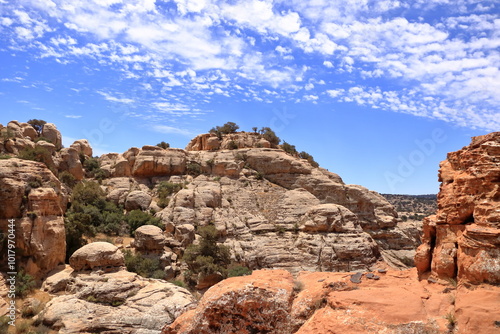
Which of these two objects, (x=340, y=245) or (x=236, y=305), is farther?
(x=340, y=245)

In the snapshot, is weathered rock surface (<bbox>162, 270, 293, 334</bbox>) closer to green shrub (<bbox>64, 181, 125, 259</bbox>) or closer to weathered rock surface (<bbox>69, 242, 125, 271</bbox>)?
weathered rock surface (<bbox>69, 242, 125, 271</bbox>)

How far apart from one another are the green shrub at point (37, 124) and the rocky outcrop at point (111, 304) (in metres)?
28.9

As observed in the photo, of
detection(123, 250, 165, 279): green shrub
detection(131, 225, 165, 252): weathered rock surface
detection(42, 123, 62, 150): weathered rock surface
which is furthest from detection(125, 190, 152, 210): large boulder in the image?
detection(42, 123, 62, 150): weathered rock surface

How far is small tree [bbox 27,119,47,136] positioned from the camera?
42625 millimetres

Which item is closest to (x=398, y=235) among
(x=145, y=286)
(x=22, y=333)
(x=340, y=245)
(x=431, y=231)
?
(x=340, y=245)

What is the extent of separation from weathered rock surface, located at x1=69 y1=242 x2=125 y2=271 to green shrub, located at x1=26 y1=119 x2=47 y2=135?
2811 centimetres

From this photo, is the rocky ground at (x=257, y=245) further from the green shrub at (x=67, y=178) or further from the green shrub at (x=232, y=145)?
the green shrub at (x=67, y=178)

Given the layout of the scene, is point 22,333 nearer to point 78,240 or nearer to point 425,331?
point 78,240

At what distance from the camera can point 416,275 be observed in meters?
9.34

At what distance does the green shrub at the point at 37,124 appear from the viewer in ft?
140

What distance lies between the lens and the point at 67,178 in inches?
1449

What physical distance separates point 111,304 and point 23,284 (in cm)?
536

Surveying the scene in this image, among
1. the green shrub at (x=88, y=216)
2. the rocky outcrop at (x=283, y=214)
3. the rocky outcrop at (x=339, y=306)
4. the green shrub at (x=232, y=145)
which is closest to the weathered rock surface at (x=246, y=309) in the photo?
the rocky outcrop at (x=339, y=306)

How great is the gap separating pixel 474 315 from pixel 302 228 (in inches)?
1072
